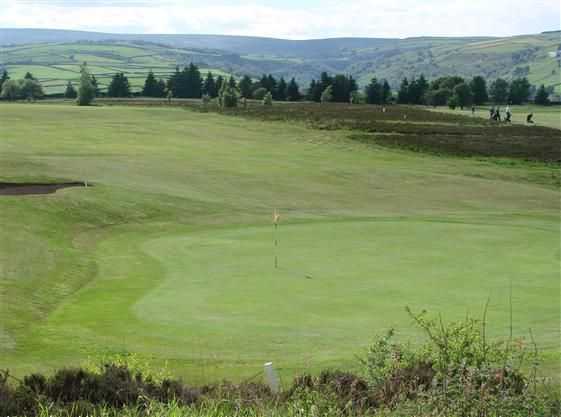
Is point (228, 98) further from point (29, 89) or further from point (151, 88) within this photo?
point (29, 89)

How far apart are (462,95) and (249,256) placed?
130936 mm

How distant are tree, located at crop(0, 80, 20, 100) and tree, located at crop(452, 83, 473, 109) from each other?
251 feet

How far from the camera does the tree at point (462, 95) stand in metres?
148

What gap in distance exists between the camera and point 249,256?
24.7 m

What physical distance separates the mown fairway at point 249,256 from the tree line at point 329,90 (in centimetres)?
9879

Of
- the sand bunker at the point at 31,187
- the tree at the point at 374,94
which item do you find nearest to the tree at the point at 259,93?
the tree at the point at 374,94

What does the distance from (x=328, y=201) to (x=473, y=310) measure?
2391 centimetres

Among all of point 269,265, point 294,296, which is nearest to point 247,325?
point 294,296

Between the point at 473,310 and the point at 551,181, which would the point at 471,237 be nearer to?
the point at 473,310

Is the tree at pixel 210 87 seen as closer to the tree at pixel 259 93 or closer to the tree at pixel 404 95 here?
the tree at pixel 259 93

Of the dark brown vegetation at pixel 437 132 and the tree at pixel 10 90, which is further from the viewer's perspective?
the tree at pixel 10 90

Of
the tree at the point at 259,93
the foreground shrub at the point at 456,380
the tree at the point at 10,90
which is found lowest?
the tree at the point at 10,90

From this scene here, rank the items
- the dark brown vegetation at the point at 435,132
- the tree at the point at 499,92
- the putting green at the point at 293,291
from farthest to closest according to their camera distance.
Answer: the tree at the point at 499,92
the dark brown vegetation at the point at 435,132
the putting green at the point at 293,291

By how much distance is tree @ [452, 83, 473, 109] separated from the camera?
148 m
